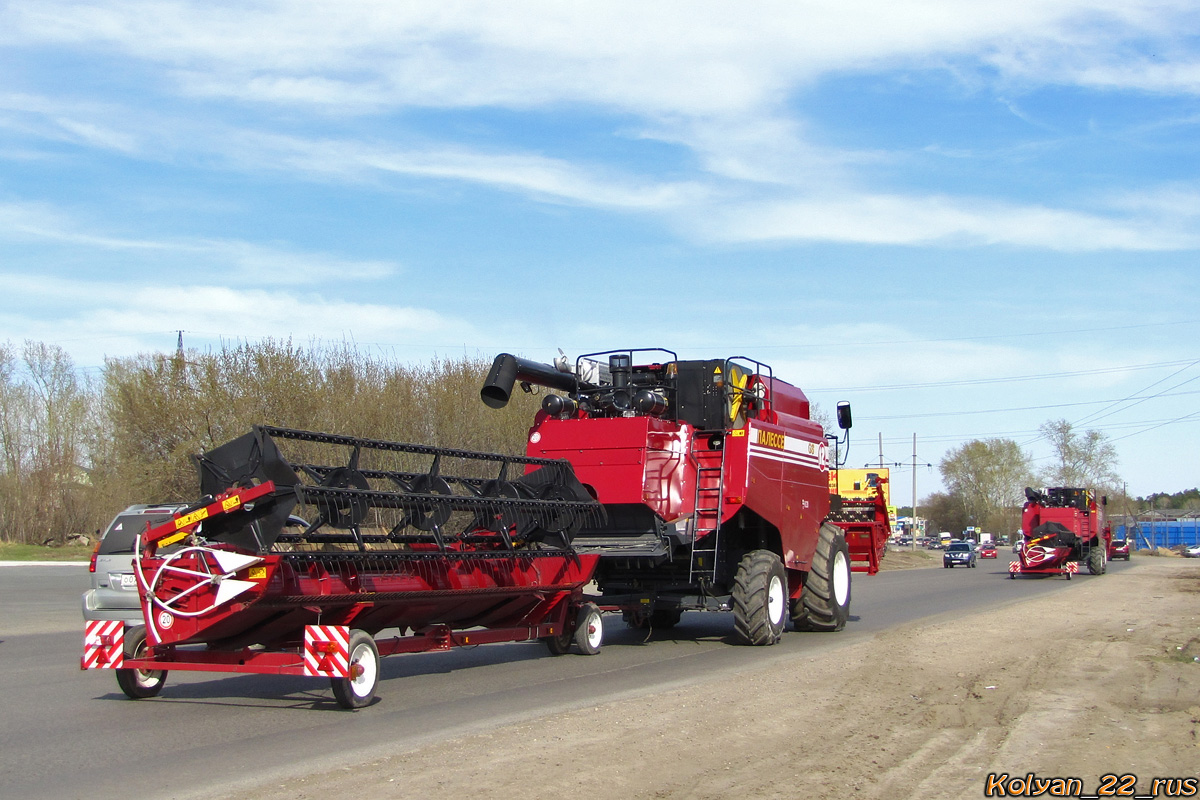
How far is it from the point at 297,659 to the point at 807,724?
4.26m

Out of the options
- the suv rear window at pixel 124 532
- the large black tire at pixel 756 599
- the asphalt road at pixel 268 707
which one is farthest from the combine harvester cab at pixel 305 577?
the suv rear window at pixel 124 532

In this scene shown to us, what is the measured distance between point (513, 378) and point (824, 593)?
5.91 metres

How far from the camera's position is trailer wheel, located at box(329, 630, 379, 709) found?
9.16m

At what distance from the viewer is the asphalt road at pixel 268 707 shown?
23.2 feet

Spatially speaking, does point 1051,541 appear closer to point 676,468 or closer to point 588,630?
point 676,468

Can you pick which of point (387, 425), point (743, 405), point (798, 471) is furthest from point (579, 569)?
point (387, 425)

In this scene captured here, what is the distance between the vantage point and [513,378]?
13.3m

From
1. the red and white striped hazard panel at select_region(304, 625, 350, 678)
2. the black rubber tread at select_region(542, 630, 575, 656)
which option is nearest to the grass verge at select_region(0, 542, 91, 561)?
the black rubber tread at select_region(542, 630, 575, 656)

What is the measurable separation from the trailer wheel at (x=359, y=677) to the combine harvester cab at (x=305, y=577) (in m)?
0.02

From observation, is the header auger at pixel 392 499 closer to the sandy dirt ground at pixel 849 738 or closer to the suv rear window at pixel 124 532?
the sandy dirt ground at pixel 849 738

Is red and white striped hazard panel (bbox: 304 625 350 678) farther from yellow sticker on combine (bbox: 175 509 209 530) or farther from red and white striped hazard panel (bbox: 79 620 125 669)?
red and white striped hazard panel (bbox: 79 620 125 669)

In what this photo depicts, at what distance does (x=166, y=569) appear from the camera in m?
9.04

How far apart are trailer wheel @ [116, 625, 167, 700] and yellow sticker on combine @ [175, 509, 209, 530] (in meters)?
1.17

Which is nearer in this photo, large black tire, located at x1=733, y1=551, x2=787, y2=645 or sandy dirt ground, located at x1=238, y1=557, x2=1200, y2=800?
sandy dirt ground, located at x1=238, y1=557, x2=1200, y2=800
